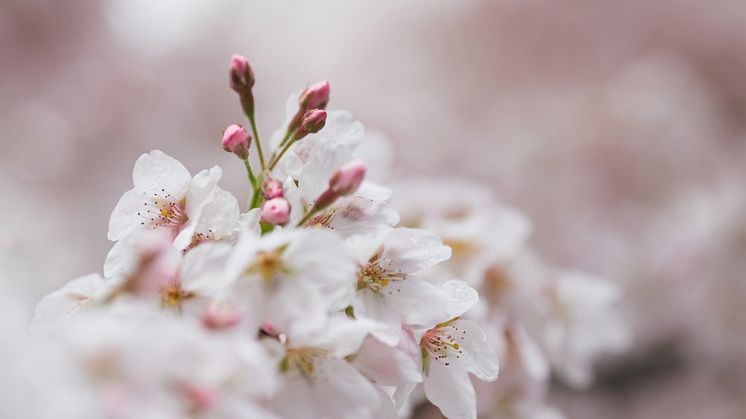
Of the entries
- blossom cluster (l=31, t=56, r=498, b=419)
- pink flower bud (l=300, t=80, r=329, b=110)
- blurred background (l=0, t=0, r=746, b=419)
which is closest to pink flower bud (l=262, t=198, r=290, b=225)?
blossom cluster (l=31, t=56, r=498, b=419)

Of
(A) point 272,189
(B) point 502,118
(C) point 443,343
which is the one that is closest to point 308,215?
(A) point 272,189

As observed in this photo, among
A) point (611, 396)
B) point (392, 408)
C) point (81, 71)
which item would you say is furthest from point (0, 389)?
point (81, 71)

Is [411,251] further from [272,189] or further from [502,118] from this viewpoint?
[502,118]

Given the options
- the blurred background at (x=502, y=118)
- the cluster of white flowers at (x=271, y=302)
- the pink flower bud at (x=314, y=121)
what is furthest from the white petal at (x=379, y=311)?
the blurred background at (x=502, y=118)

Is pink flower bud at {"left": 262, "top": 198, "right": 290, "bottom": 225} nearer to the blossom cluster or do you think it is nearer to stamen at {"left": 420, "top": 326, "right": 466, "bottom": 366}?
the blossom cluster

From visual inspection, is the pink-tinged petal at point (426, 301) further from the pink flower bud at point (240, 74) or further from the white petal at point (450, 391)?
the pink flower bud at point (240, 74)

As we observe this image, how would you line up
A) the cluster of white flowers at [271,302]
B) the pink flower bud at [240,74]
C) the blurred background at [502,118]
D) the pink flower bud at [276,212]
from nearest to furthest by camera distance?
the cluster of white flowers at [271,302] → the pink flower bud at [276,212] → the pink flower bud at [240,74] → the blurred background at [502,118]
